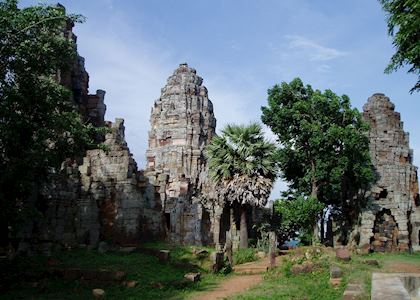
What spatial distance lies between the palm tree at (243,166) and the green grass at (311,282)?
9.60 metres

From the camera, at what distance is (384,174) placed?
26.7 meters

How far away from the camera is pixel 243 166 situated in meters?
27.0

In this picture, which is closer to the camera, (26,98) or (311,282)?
(26,98)

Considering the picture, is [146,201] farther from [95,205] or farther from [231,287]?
[231,287]

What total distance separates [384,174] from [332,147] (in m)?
3.36

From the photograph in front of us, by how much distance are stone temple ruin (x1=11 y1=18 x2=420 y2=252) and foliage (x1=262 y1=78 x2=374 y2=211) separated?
1.62 metres

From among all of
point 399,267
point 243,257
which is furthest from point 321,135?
point 399,267

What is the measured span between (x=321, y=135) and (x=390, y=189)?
16.7 feet

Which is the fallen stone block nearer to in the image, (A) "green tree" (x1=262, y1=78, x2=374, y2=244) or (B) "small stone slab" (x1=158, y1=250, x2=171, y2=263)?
(B) "small stone slab" (x1=158, y1=250, x2=171, y2=263)

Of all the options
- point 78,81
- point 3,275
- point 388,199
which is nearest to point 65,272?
point 3,275

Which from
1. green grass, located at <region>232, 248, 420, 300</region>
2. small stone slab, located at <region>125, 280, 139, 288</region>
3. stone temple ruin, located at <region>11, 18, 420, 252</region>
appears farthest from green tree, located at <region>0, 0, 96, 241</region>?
green grass, located at <region>232, 248, 420, 300</region>

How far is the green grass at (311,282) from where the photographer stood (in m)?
11.5

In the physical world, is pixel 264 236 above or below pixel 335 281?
above

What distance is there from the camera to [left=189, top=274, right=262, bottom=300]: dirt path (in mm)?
12633
